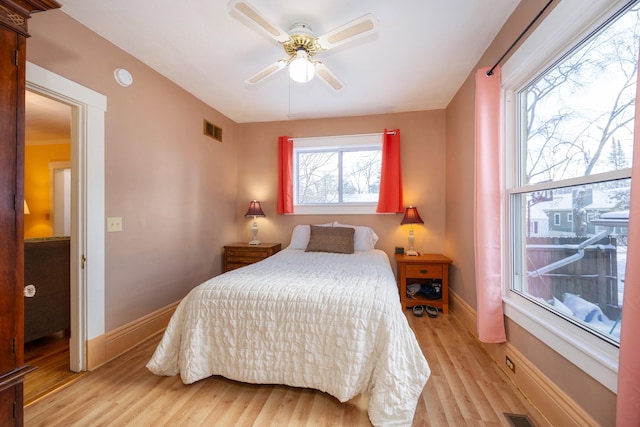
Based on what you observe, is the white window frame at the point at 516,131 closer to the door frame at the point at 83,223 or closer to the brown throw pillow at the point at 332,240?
the brown throw pillow at the point at 332,240

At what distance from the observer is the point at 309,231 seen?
11.5 ft

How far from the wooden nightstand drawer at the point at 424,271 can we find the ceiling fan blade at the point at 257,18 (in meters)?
2.60

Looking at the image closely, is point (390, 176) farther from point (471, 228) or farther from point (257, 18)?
point (257, 18)

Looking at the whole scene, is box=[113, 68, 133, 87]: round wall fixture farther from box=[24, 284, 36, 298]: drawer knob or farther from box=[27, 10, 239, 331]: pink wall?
box=[24, 284, 36, 298]: drawer knob

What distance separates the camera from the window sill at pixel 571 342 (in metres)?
1.09

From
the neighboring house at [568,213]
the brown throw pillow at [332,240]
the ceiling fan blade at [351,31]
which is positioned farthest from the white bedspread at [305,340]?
the ceiling fan blade at [351,31]

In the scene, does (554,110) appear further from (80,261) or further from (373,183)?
(80,261)

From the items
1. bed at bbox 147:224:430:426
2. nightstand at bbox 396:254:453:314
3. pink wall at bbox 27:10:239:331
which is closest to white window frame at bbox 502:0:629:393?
bed at bbox 147:224:430:426

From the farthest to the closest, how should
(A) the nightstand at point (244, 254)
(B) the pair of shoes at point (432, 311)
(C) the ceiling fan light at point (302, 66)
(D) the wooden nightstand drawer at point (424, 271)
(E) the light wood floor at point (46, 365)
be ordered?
(A) the nightstand at point (244, 254), (D) the wooden nightstand drawer at point (424, 271), (B) the pair of shoes at point (432, 311), (C) the ceiling fan light at point (302, 66), (E) the light wood floor at point (46, 365)

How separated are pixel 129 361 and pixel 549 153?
3252 mm

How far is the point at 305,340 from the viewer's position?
157cm

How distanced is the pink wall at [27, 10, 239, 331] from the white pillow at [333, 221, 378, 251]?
1.85 meters

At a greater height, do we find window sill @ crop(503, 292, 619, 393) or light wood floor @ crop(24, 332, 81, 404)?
window sill @ crop(503, 292, 619, 393)

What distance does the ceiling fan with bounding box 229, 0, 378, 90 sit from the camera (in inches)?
57.5
